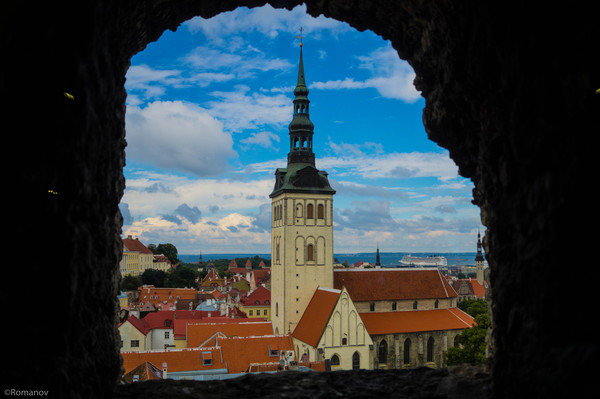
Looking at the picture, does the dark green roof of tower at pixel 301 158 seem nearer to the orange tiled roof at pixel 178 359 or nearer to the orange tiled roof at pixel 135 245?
the orange tiled roof at pixel 178 359

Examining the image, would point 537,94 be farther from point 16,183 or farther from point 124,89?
point 124,89

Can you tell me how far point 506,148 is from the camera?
3.41m

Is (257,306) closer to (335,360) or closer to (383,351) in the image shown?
(383,351)

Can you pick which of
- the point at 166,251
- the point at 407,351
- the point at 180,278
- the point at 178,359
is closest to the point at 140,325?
the point at 178,359

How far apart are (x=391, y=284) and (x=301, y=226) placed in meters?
8.60

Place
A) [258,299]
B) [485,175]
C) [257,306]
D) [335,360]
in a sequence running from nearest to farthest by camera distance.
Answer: [485,175] < [335,360] < [257,306] < [258,299]

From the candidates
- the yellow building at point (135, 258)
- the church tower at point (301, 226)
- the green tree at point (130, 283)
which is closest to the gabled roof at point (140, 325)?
the church tower at point (301, 226)

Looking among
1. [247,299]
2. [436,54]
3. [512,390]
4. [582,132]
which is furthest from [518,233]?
[247,299]

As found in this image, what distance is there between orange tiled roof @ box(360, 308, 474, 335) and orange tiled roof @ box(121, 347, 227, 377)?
1229 cm

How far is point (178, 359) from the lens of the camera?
2283 cm

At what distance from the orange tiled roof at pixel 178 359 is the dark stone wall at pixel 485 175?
1973 centimetres

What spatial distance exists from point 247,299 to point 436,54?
50293mm

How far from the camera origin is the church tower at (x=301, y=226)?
3347cm

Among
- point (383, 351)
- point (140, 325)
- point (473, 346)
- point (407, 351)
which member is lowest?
point (407, 351)
